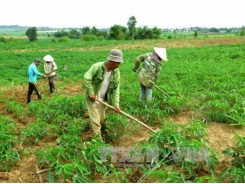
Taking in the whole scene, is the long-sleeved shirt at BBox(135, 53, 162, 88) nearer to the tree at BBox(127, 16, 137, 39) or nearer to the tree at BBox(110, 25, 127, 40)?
the tree at BBox(110, 25, 127, 40)

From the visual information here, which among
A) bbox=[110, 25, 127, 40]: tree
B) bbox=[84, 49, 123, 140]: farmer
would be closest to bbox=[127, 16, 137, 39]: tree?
bbox=[110, 25, 127, 40]: tree

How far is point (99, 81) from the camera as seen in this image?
440cm

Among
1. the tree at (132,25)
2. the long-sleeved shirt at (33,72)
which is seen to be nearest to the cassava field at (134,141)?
the long-sleeved shirt at (33,72)

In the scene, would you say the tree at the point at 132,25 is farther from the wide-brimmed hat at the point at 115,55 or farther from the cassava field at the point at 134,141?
the wide-brimmed hat at the point at 115,55

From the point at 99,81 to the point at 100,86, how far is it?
13 centimetres

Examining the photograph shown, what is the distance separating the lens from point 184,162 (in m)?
3.36

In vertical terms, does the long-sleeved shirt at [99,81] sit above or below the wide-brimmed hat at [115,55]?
below

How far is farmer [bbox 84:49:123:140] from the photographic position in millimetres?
4203

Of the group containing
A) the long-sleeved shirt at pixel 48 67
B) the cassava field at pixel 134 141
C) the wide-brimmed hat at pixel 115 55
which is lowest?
the cassava field at pixel 134 141

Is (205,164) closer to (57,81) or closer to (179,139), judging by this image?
(179,139)

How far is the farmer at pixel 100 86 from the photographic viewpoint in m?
4.20

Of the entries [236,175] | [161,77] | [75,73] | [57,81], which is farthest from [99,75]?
[75,73]

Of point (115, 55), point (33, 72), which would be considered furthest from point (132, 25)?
point (115, 55)

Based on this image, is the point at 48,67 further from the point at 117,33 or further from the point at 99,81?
the point at 117,33
